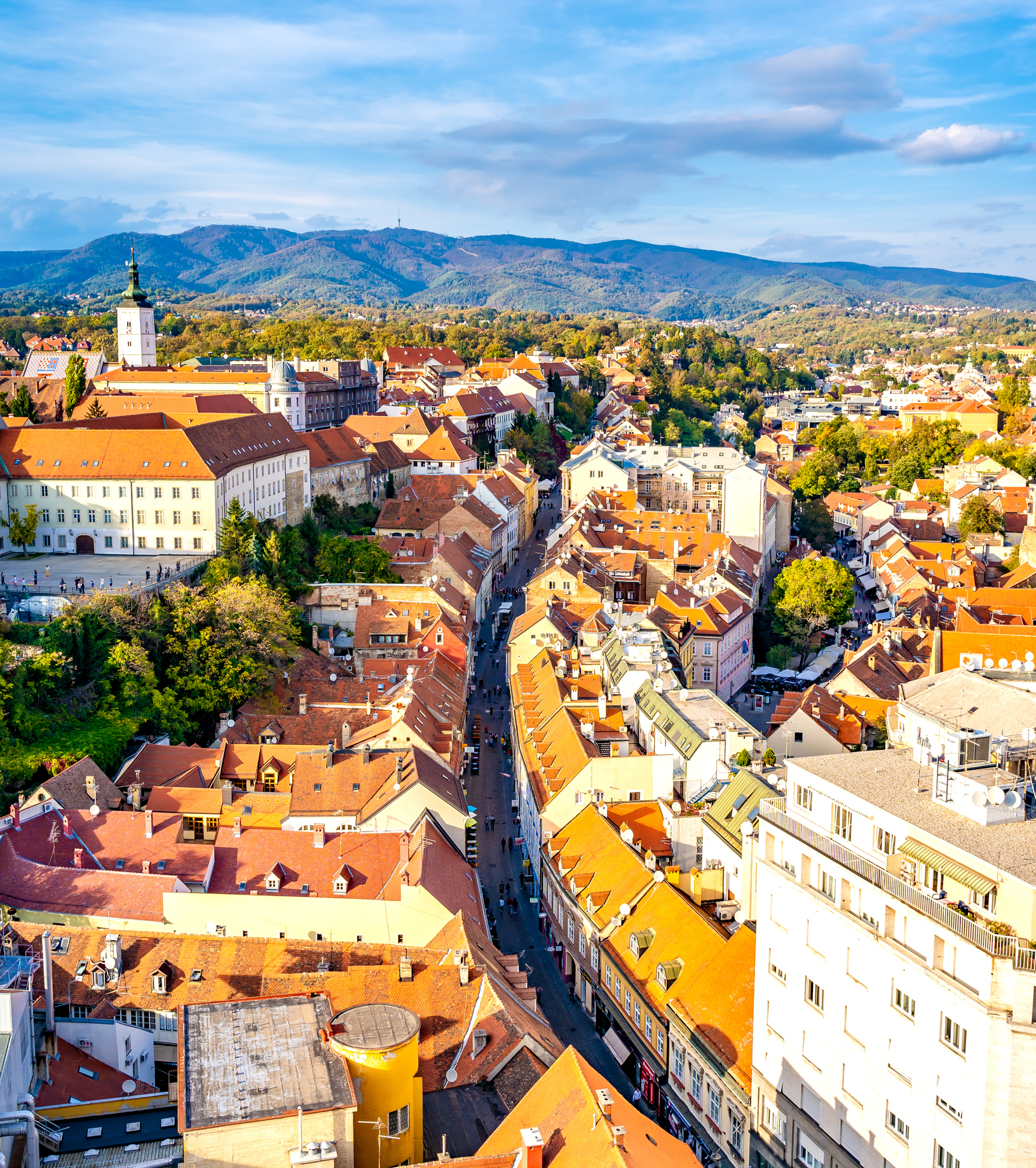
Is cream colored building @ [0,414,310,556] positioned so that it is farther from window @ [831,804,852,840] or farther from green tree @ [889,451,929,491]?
green tree @ [889,451,929,491]

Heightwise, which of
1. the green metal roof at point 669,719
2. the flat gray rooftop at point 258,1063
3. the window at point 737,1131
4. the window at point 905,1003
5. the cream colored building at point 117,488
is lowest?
the window at point 737,1131

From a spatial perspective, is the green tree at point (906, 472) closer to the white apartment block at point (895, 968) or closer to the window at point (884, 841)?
the white apartment block at point (895, 968)

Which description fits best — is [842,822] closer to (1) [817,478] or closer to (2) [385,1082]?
(2) [385,1082]

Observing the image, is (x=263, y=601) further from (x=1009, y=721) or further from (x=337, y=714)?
(x=1009, y=721)

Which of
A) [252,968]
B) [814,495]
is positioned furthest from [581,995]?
[814,495]

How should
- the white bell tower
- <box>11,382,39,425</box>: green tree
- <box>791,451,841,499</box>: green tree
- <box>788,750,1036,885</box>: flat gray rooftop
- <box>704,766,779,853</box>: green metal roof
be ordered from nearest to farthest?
<box>788,750,1036,885</box>: flat gray rooftop → <box>704,766,779,853</box>: green metal roof → <box>11,382,39,425</box>: green tree → the white bell tower → <box>791,451,841,499</box>: green tree

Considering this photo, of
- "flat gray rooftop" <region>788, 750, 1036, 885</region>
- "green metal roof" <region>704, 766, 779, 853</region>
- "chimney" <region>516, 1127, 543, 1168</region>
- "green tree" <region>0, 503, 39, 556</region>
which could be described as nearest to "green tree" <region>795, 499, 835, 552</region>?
"green tree" <region>0, 503, 39, 556</region>

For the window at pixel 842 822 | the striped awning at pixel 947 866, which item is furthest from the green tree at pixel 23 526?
the striped awning at pixel 947 866
